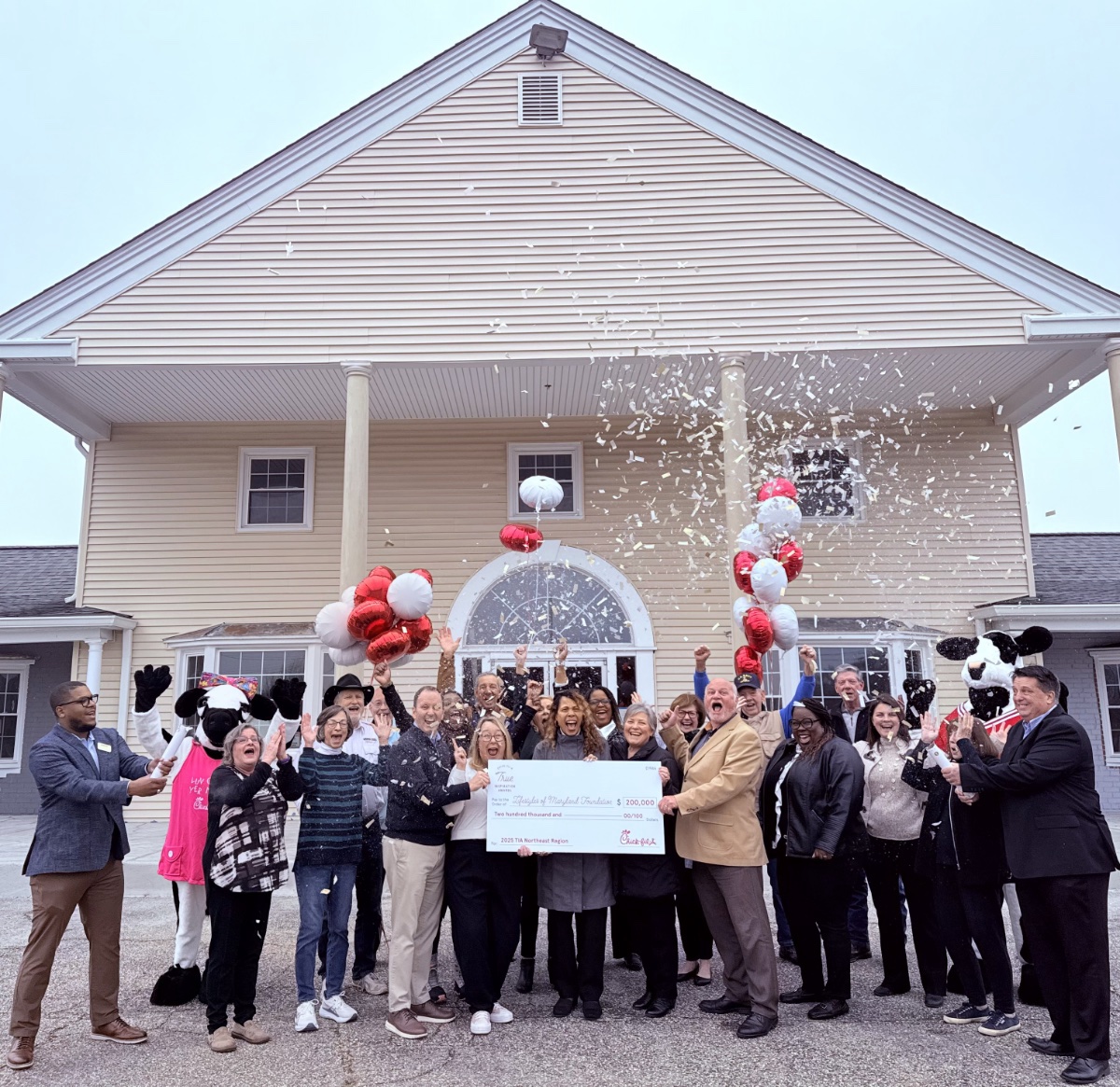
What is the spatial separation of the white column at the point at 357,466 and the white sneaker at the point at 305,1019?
6.43m

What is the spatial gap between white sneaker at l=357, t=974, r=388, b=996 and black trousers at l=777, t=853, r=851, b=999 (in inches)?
92.7

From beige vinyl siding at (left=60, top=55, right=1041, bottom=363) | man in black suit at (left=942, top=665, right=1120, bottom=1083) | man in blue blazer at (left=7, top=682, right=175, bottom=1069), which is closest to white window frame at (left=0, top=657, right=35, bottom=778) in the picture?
beige vinyl siding at (left=60, top=55, right=1041, bottom=363)

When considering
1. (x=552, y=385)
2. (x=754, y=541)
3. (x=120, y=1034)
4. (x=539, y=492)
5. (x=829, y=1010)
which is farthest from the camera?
(x=552, y=385)

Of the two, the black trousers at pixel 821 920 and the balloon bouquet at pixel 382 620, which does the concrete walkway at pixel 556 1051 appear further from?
the balloon bouquet at pixel 382 620

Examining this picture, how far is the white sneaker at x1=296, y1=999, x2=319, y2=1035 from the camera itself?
4781mm

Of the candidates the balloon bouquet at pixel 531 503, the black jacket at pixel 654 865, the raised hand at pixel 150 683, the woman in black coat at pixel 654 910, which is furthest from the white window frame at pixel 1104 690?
the raised hand at pixel 150 683

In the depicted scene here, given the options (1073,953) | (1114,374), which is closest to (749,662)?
(1073,953)

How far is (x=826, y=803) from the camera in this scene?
5.11m

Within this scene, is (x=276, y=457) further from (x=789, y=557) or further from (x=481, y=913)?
(x=481, y=913)

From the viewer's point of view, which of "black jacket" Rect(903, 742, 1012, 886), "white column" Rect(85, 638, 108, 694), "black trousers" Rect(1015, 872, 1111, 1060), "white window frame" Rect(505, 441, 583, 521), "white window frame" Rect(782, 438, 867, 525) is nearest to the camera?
"black trousers" Rect(1015, 872, 1111, 1060)

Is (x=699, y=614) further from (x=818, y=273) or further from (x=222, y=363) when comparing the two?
(x=222, y=363)

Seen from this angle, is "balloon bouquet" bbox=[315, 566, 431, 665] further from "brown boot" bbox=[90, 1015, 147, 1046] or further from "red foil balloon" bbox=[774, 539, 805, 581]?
"red foil balloon" bbox=[774, 539, 805, 581]

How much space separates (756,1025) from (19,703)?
13.2 metres

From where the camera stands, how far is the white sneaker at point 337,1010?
16.2 ft
